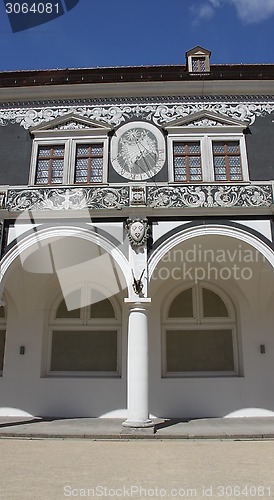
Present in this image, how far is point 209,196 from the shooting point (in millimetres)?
11070

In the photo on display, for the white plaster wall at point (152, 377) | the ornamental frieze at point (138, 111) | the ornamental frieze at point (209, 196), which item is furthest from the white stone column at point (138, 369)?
the ornamental frieze at point (138, 111)

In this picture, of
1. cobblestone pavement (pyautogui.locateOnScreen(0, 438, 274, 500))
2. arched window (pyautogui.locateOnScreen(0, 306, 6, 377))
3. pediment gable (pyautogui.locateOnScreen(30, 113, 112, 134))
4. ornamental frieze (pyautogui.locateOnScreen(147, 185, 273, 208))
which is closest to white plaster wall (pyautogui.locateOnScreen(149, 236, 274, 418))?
ornamental frieze (pyautogui.locateOnScreen(147, 185, 273, 208))

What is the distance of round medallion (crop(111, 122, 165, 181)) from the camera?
12.1m

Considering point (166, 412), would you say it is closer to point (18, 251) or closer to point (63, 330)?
point (63, 330)

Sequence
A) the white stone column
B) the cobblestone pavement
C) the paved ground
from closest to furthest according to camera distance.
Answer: the cobblestone pavement, the paved ground, the white stone column

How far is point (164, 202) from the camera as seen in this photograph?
433 inches

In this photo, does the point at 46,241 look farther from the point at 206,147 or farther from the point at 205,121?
the point at 205,121

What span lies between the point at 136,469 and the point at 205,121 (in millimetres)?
10081

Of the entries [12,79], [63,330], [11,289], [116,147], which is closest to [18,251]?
[11,289]

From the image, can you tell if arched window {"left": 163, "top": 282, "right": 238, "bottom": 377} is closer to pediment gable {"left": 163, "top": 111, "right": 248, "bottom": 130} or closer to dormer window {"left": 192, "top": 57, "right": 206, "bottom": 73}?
pediment gable {"left": 163, "top": 111, "right": 248, "bottom": 130}

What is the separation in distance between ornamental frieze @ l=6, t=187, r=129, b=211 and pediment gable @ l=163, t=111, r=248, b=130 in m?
3.07

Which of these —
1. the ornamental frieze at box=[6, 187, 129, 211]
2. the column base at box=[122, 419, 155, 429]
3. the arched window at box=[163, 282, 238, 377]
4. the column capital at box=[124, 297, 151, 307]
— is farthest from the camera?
the arched window at box=[163, 282, 238, 377]

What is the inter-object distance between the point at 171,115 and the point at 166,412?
9009 mm

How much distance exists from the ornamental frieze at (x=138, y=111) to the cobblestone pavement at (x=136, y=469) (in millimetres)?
9109
